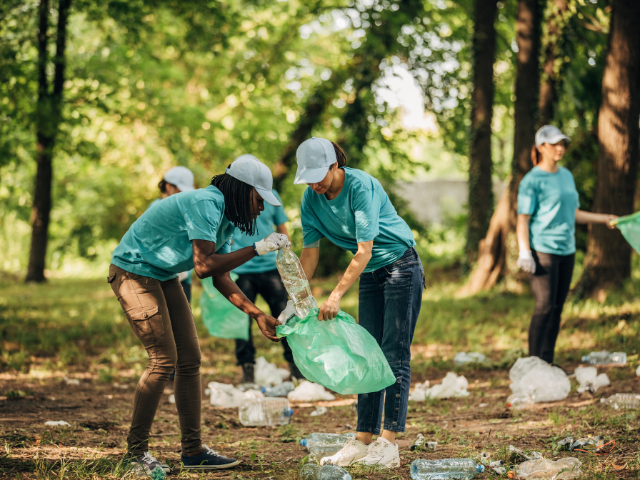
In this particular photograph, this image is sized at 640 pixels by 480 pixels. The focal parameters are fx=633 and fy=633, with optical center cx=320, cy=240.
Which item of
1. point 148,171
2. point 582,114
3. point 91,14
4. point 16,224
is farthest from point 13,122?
point 16,224

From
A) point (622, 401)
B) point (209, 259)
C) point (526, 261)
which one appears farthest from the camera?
point (526, 261)

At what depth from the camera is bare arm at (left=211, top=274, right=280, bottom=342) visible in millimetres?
3205

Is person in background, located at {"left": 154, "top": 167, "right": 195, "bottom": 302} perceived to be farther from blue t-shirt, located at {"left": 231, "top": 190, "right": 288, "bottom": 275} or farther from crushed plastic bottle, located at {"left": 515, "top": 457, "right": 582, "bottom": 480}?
crushed plastic bottle, located at {"left": 515, "top": 457, "right": 582, "bottom": 480}

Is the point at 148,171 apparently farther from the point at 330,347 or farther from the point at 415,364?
the point at 330,347

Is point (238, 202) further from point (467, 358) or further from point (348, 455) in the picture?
point (467, 358)

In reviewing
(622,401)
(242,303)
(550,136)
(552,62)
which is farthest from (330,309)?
(552,62)

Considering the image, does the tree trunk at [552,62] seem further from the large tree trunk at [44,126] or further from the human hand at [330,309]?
the large tree trunk at [44,126]

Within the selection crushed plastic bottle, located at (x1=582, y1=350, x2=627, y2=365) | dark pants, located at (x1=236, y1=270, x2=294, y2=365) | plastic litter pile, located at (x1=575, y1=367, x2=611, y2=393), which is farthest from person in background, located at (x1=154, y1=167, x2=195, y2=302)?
crushed plastic bottle, located at (x1=582, y1=350, x2=627, y2=365)

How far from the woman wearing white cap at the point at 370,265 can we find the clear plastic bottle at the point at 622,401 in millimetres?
1946

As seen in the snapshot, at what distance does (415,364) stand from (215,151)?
12508 mm

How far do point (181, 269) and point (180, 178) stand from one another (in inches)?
84.6

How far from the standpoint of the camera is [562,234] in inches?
200

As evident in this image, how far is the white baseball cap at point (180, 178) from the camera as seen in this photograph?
520cm

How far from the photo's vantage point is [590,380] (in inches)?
200
